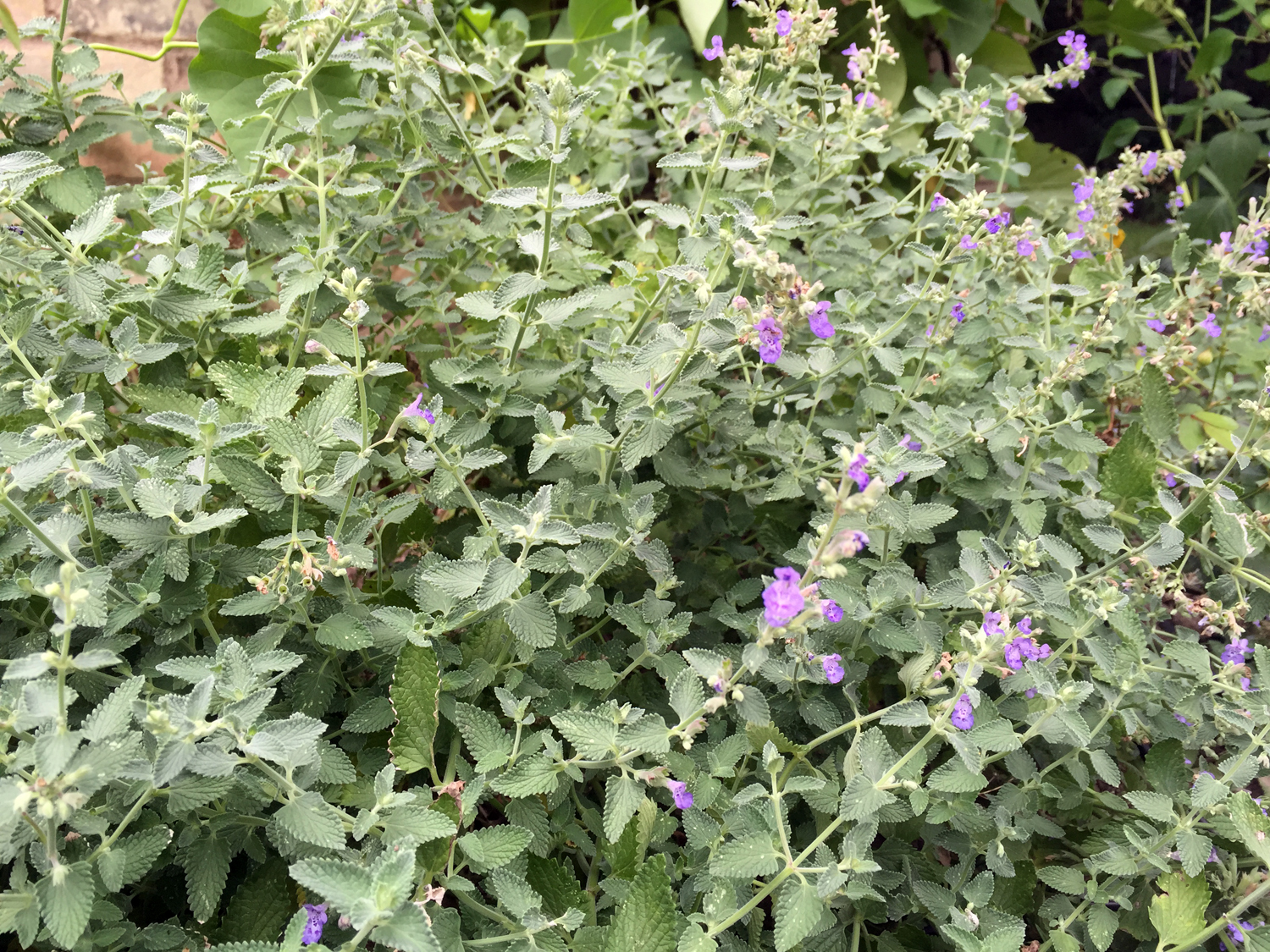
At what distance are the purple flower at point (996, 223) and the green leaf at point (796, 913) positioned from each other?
737mm

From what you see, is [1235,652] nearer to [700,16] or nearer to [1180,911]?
→ [1180,911]

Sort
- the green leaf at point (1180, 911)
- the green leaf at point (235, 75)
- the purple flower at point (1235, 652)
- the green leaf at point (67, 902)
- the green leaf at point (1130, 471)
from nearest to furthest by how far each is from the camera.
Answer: the green leaf at point (67, 902) → the green leaf at point (1180, 911) → the purple flower at point (1235, 652) → the green leaf at point (1130, 471) → the green leaf at point (235, 75)

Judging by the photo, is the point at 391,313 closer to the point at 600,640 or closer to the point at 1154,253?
the point at 600,640

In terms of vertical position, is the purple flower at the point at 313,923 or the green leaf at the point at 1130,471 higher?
the green leaf at the point at 1130,471

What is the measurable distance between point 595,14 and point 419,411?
1251 mm

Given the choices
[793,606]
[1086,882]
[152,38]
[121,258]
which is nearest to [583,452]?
[793,606]

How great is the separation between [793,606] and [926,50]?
6.73 feet

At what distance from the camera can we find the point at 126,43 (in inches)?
62.2

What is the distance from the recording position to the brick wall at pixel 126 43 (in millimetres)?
1521

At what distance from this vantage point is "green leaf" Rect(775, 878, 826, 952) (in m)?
0.65

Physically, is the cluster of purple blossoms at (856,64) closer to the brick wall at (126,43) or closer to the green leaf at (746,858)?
the green leaf at (746,858)

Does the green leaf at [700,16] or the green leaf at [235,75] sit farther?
the green leaf at [700,16]

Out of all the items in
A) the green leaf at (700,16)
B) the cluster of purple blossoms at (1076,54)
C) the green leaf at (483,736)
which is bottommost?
the green leaf at (483,736)

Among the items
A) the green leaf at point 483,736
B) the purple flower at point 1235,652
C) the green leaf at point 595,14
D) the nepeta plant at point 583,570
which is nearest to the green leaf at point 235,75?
the nepeta plant at point 583,570
